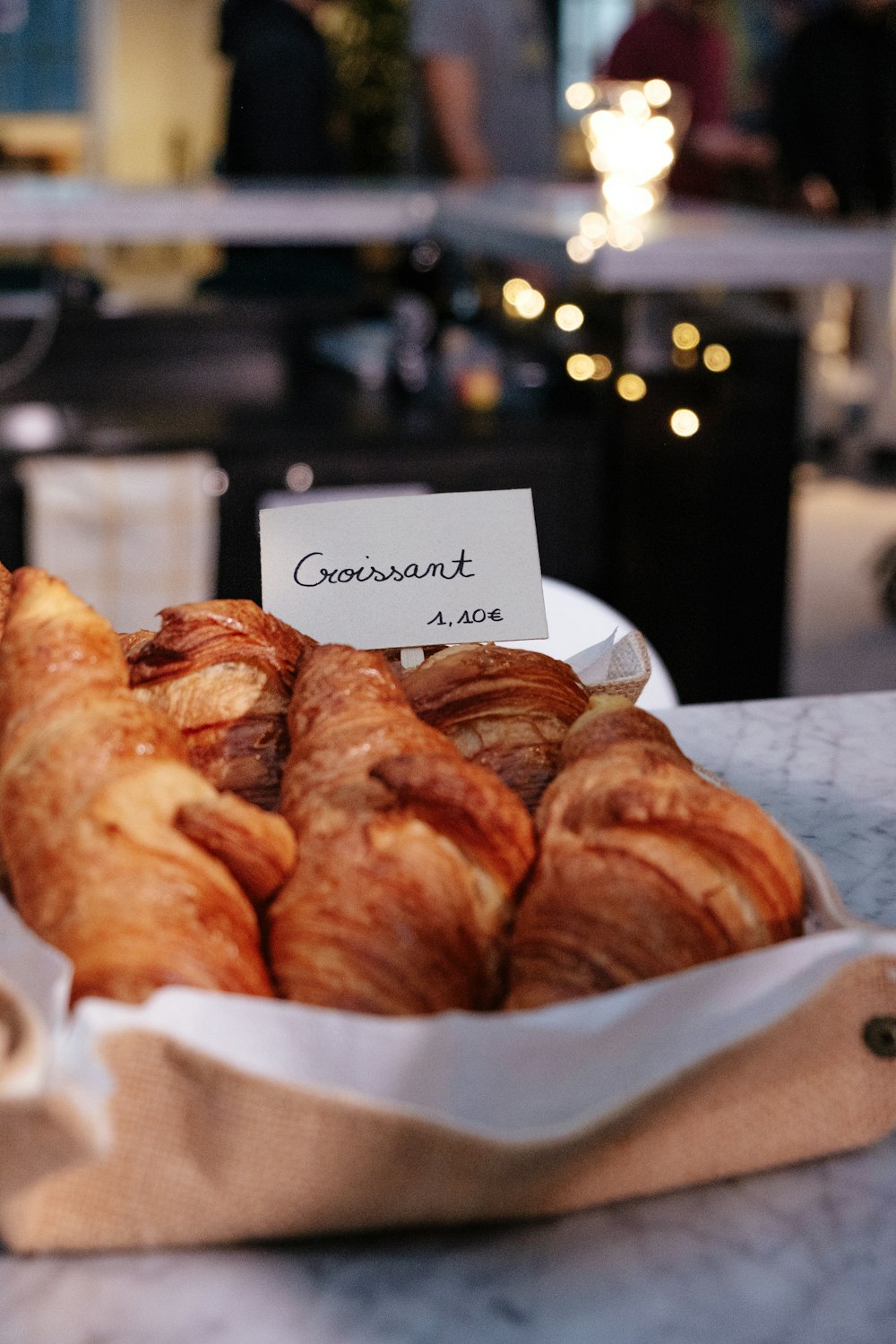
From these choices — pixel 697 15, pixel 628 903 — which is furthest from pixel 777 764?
pixel 697 15

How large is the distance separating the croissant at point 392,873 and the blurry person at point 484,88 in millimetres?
3283

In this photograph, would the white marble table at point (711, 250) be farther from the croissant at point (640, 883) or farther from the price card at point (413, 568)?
the croissant at point (640, 883)

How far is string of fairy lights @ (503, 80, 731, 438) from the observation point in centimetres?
268

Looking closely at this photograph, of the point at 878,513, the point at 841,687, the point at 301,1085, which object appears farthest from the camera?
the point at 878,513

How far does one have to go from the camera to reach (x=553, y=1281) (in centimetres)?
48

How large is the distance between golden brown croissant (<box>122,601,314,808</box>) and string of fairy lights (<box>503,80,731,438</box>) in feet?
5.79

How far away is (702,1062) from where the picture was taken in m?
0.47

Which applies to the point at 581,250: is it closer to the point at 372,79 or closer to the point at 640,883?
the point at 640,883

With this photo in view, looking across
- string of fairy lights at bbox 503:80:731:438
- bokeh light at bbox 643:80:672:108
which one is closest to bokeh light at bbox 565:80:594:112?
string of fairy lights at bbox 503:80:731:438

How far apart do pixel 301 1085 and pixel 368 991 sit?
62mm

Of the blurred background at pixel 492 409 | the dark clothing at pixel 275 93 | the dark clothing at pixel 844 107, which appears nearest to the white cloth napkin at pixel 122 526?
the blurred background at pixel 492 409

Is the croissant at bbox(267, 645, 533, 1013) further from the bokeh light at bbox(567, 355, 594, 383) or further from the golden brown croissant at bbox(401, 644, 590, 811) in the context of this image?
the bokeh light at bbox(567, 355, 594, 383)

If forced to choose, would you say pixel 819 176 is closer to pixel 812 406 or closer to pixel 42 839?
pixel 812 406

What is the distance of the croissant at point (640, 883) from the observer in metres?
0.51
